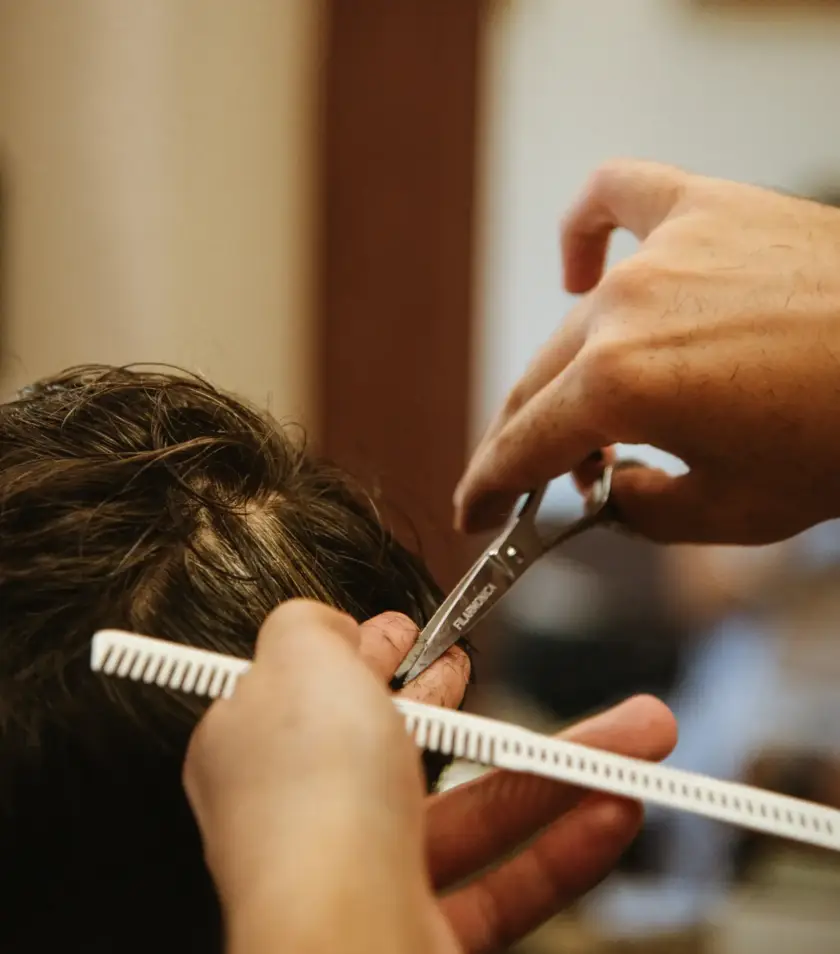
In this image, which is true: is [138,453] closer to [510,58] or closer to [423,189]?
[423,189]

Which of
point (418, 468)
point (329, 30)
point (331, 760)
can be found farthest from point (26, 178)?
point (331, 760)

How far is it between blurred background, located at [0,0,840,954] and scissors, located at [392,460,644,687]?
1.45ft

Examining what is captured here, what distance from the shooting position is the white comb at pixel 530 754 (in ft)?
0.98

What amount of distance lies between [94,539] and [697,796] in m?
0.26

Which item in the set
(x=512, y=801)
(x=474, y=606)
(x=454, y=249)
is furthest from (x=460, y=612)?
(x=454, y=249)

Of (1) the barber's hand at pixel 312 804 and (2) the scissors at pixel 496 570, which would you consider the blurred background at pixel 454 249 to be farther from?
(1) the barber's hand at pixel 312 804

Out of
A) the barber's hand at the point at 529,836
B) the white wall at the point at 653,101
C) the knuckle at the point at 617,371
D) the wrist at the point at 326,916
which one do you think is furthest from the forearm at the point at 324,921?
the white wall at the point at 653,101

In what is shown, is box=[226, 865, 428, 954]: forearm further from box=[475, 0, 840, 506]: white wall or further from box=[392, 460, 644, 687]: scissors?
box=[475, 0, 840, 506]: white wall

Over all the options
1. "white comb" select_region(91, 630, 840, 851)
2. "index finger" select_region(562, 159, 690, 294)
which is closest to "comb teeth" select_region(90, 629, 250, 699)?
"white comb" select_region(91, 630, 840, 851)

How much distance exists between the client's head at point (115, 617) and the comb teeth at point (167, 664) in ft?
0.20

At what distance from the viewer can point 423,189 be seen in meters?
1.06

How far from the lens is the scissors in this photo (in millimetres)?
413

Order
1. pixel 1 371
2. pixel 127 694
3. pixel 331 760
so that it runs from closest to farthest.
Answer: pixel 331 760 < pixel 127 694 < pixel 1 371

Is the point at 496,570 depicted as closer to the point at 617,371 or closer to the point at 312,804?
the point at 617,371
